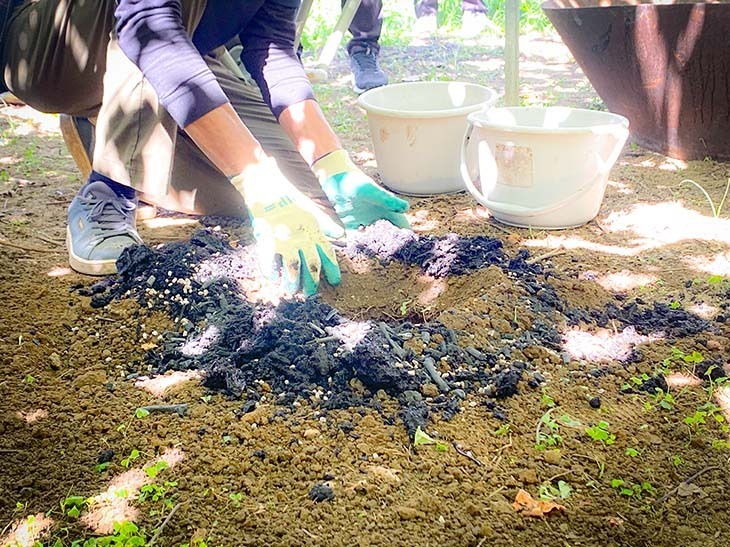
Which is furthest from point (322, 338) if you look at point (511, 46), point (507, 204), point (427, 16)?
point (427, 16)

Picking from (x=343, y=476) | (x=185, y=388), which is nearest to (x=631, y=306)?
(x=343, y=476)

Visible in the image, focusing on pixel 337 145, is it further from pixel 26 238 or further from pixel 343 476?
pixel 343 476

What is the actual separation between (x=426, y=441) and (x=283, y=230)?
0.75m

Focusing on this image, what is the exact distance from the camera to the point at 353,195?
234 cm

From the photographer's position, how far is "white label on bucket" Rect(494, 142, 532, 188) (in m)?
2.47

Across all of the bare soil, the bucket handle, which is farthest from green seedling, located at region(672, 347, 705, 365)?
the bucket handle

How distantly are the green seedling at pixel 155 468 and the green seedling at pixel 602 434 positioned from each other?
84 cm

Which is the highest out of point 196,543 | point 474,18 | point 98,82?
point 98,82

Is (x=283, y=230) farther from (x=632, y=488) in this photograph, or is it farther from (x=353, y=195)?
(x=632, y=488)

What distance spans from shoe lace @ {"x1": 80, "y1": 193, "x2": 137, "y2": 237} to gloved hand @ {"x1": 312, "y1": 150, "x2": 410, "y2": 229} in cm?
64

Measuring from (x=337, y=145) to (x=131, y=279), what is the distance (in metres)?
0.83

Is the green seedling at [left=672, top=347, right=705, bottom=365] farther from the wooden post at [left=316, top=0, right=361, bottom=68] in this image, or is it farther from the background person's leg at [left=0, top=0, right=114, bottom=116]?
the wooden post at [left=316, top=0, right=361, bottom=68]

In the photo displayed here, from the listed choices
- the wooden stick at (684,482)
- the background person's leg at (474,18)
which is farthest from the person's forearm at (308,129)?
the background person's leg at (474,18)

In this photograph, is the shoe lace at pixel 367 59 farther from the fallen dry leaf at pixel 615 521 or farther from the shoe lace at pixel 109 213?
the fallen dry leaf at pixel 615 521
